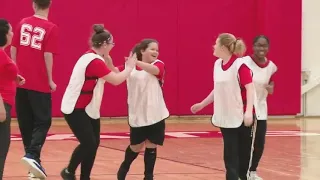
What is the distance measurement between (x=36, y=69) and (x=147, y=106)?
1179mm

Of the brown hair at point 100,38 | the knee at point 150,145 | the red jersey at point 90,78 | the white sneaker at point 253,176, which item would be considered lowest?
the white sneaker at point 253,176

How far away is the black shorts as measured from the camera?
6.48 m

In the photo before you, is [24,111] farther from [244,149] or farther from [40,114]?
[244,149]

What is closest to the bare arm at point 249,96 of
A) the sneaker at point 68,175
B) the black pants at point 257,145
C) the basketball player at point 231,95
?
the basketball player at point 231,95

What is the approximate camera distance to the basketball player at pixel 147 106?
21.2ft

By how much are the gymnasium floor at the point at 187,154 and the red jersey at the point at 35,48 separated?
973mm

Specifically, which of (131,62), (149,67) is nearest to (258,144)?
(149,67)

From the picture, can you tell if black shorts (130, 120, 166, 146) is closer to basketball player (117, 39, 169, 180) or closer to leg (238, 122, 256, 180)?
basketball player (117, 39, 169, 180)

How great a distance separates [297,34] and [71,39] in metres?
5.28

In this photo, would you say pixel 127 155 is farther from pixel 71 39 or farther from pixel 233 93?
pixel 71 39

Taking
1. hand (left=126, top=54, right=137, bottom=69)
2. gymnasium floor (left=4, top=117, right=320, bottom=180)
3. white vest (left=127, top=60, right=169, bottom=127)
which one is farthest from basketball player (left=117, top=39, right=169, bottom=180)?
gymnasium floor (left=4, top=117, right=320, bottom=180)

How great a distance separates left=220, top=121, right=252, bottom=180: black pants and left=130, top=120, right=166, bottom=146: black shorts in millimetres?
644

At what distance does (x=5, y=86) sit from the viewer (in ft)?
17.3

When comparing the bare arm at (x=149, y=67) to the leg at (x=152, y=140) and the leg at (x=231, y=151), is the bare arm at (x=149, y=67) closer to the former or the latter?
the leg at (x=152, y=140)
